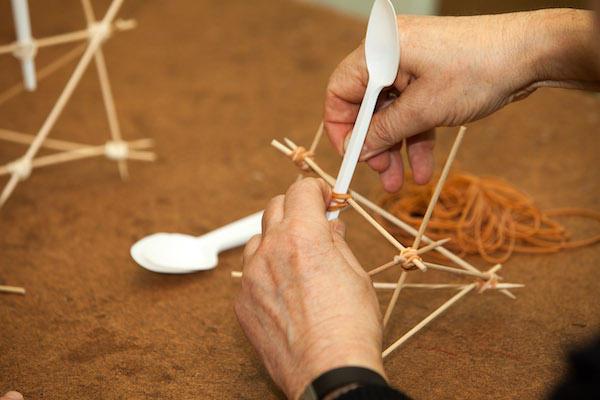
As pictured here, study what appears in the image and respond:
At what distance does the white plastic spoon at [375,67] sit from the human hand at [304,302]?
3.5 inches

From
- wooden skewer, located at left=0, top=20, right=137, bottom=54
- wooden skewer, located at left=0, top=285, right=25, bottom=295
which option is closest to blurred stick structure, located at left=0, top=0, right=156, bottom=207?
wooden skewer, located at left=0, top=20, right=137, bottom=54

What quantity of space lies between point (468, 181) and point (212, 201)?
1.64 feet

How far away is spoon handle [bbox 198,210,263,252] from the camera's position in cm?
100

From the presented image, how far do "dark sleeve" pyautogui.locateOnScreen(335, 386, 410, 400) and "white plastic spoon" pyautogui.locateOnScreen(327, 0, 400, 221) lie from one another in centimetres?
29

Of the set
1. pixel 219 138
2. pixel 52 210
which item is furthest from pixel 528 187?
pixel 52 210

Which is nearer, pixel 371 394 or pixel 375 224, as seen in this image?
pixel 371 394

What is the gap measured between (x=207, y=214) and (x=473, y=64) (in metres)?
0.57

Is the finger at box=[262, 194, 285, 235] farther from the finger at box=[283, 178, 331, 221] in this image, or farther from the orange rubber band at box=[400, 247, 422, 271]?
the orange rubber band at box=[400, 247, 422, 271]

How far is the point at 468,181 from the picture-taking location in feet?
3.82

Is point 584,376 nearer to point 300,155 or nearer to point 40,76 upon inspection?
point 300,155

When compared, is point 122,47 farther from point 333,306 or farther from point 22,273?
point 333,306

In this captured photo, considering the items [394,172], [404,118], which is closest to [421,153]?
[394,172]

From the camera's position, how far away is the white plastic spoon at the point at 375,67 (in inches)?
29.7

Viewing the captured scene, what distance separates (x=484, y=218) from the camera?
1110mm
